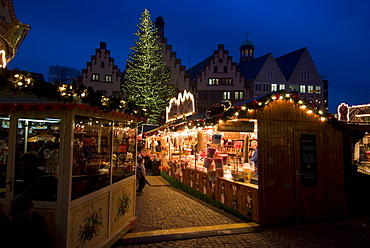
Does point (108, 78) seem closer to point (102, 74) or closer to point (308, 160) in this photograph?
point (102, 74)

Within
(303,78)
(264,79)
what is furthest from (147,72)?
(303,78)

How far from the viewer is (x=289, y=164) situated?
763 centimetres

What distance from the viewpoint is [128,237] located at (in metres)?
6.29

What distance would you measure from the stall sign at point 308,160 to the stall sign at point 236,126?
4.91 feet

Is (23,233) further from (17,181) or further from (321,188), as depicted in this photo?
(321,188)

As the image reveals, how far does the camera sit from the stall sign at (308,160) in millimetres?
7727

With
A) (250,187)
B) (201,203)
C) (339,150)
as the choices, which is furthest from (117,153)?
(339,150)

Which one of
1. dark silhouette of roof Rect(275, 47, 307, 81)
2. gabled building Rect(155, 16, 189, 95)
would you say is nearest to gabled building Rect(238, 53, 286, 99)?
dark silhouette of roof Rect(275, 47, 307, 81)

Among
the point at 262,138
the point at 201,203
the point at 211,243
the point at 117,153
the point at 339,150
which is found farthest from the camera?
the point at 201,203

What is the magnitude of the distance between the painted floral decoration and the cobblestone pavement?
90cm

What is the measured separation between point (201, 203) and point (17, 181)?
258 inches

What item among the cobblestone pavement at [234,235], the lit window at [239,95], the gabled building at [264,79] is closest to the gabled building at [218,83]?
the lit window at [239,95]

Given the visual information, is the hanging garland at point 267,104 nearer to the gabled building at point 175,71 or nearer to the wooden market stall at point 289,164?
the wooden market stall at point 289,164

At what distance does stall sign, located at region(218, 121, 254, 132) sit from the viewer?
8000 millimetres
